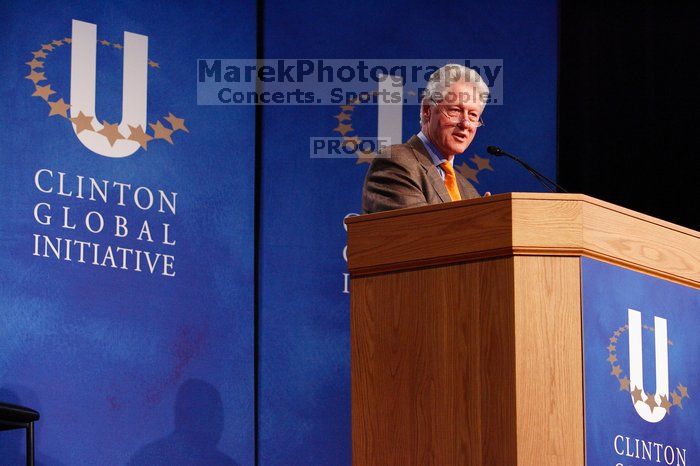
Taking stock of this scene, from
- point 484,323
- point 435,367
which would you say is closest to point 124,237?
point 435,367

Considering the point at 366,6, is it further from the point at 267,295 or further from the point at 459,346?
the point at 459,346

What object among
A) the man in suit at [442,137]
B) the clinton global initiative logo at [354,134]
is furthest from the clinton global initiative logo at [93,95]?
the man in suit at [442,137]

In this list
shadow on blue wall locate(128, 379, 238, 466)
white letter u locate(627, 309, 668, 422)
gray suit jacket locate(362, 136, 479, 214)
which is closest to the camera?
white letter u locate(627, 309, 668, 422)

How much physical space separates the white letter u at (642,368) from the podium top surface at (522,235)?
133mm

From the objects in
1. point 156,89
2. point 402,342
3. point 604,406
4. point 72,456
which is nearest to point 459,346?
point 402,342

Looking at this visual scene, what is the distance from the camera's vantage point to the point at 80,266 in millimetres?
4184

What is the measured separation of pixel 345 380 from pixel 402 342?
78.6 inches

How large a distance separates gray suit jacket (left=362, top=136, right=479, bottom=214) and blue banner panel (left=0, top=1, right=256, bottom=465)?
1.41 metres

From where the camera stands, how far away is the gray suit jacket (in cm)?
311

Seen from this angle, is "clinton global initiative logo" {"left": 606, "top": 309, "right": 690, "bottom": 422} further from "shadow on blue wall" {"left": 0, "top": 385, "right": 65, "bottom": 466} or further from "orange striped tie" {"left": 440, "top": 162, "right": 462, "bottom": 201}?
"shadow on blue wall" {"left": 0, "top": 385, "right": 65, "bottom": 466}

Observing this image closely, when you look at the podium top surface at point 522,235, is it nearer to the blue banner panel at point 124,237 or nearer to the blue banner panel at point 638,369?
the blue banner panel at point 638,369
